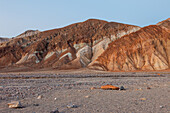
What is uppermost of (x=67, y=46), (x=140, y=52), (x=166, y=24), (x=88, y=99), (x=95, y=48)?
(x=166, y=24)

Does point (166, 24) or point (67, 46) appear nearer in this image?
point (166, 24)

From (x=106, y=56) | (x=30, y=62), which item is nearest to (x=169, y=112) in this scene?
(x=106, y=56)

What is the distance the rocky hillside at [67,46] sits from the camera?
82062 millimetres

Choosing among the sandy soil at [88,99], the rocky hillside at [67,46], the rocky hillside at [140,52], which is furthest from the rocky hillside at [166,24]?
the sandy soil at [88,99]

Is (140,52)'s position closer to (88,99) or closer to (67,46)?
(67,46)

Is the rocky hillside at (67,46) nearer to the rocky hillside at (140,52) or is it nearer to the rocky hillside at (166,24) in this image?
the rocky hillside at (140,52)

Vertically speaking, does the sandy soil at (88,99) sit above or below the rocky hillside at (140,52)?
below

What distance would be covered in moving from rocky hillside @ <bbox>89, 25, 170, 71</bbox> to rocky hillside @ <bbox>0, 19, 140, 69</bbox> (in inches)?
378

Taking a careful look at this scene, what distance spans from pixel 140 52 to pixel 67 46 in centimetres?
3897

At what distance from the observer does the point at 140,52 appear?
66.1 meters

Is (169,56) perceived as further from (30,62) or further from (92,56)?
(30,62)

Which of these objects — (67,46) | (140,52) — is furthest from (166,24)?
(67,46)

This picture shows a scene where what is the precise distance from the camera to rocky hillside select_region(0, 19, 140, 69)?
8206 centimetres

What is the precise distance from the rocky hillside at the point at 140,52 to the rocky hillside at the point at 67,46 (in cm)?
960
